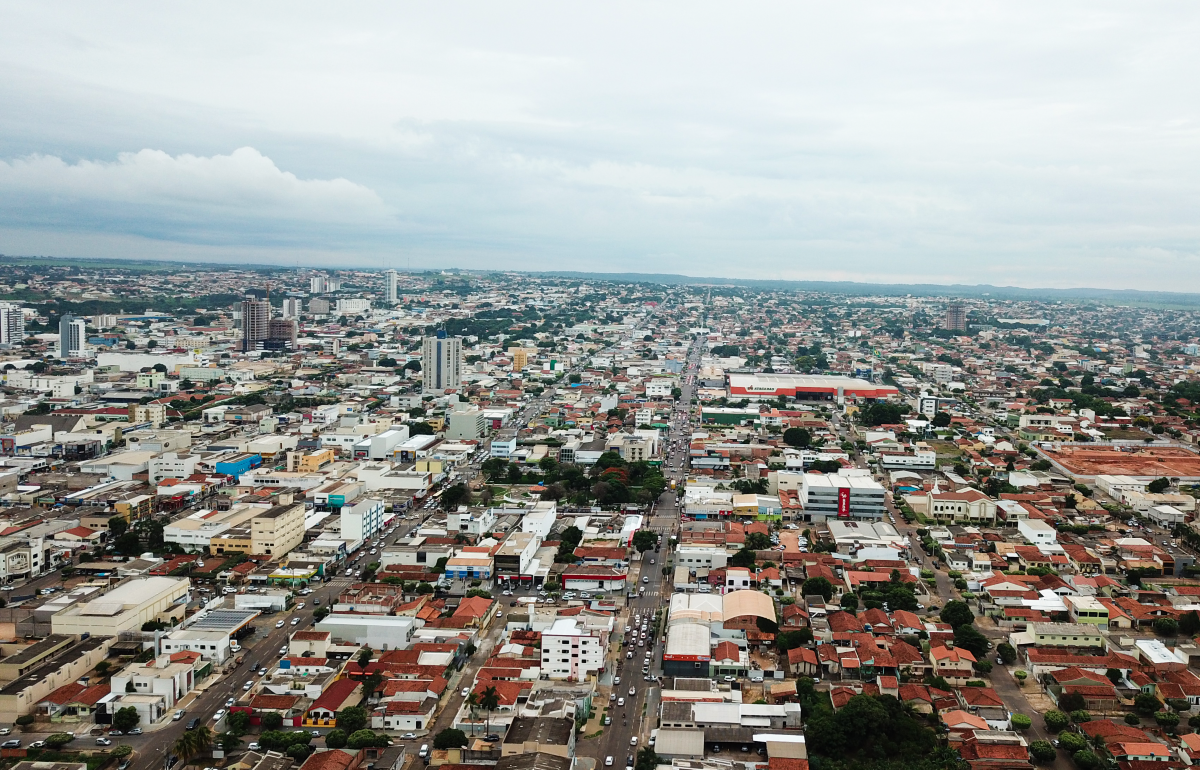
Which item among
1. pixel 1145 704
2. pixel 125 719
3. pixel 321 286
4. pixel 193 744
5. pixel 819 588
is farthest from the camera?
pixel 321 286

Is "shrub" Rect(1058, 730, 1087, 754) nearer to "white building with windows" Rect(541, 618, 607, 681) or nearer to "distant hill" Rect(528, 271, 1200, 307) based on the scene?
"white building with windows" Rect(541, 618, 607, 681)

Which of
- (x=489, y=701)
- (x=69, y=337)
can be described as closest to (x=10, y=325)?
(x=69, y=337)

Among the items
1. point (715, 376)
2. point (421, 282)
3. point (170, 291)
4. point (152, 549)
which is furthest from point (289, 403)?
point (421, 282)

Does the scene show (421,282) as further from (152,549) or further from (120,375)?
(152,549)

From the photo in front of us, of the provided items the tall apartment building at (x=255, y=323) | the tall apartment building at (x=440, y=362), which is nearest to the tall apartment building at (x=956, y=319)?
the tall apartment building at (x=440, y=362)

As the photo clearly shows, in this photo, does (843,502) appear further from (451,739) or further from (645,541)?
(451,739)

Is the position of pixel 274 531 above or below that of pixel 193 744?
above
